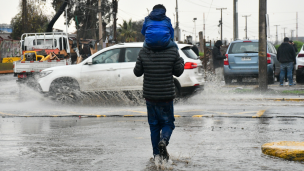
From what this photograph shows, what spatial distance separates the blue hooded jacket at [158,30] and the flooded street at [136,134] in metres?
1.38

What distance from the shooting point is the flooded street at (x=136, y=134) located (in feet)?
16.8

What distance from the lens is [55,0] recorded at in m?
60.7

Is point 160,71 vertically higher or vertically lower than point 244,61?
higher

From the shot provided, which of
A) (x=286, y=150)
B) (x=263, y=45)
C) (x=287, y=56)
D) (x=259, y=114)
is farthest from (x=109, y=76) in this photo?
(x=287, y=56)

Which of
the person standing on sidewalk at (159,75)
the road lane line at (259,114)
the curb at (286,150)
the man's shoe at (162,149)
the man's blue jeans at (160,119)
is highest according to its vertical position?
the person standing on sidewalk at (159,75)

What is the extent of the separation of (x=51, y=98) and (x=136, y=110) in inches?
117

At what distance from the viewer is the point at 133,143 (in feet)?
20.7

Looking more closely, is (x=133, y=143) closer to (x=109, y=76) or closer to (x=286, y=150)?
(x=286, y=150)

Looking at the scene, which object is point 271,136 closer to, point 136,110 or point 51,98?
point 136,110

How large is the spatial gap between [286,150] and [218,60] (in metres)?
13.0

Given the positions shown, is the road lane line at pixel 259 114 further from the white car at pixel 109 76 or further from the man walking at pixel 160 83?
the man walking at pixel 160 83

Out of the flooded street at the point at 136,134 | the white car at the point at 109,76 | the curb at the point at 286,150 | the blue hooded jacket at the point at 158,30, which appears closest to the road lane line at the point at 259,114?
the flooded street at the point at 136,134

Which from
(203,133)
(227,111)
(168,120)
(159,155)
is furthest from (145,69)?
(227,111)

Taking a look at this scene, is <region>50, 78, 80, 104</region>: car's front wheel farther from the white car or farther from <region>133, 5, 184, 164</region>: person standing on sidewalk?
<region>133, 5, 184, 164</region>: person standing on sidewalk
